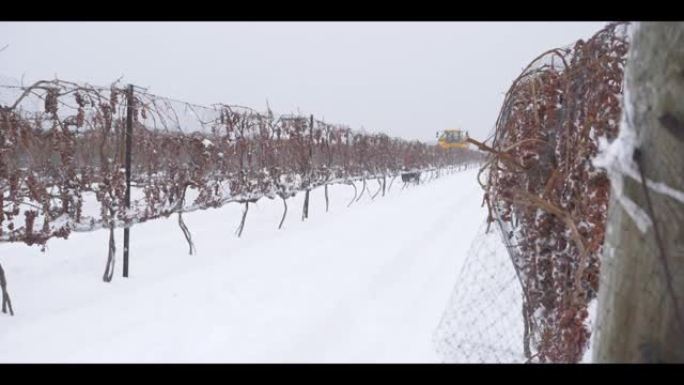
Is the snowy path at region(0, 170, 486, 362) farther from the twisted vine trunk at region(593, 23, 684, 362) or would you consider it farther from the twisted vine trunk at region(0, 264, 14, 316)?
the twisted vine trunk at region(593, 23, 684, 362)

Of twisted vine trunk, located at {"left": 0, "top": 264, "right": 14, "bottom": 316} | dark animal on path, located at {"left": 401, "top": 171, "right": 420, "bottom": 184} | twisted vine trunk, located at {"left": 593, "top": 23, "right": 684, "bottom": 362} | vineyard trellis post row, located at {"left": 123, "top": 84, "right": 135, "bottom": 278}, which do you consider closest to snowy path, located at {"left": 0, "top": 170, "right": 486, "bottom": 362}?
twisted vine trunk, located at {"left": 0, "top": 264, "right": 14, "bottom": 316}

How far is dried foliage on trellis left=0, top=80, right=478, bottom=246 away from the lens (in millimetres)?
4207

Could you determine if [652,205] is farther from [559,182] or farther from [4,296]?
[4,296]

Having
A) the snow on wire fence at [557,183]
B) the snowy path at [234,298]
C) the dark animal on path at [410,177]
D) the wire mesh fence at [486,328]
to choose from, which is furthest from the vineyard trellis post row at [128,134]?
the dark animal on path at [410,177]

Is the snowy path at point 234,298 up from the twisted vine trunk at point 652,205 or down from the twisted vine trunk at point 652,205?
down

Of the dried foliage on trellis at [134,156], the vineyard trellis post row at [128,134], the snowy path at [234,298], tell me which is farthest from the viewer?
the vineyard trellis post row at [128,134]

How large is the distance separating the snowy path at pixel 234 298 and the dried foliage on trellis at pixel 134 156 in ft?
2.10

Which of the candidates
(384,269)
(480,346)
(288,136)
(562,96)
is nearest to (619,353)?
(562,96)

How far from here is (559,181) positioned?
2232 mm

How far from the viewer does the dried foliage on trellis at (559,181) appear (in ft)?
6.71

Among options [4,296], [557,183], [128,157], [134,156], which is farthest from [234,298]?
[134,156]

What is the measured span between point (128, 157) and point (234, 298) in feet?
6.91

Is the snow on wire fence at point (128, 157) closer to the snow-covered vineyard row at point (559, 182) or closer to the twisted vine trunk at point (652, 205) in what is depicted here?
the snow-covered vineyard row at point (559, 182)

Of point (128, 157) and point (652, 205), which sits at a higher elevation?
point (652, 205)
